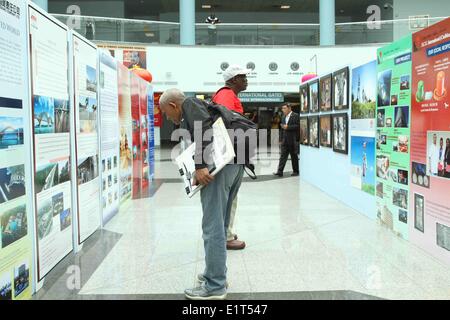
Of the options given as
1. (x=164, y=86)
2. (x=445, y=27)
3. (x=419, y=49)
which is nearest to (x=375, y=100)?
(x=419, y=49)

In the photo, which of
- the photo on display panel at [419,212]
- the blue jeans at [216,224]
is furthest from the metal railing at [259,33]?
the blue jeans at [216,224]

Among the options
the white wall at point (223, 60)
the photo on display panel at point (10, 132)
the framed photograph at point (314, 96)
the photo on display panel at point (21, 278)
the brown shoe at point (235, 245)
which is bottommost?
the brown shoe at point (235, 245)

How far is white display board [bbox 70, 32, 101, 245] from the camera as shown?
4492 millimetres

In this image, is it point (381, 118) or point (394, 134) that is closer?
point (394, 134)

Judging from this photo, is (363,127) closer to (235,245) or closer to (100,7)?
(235,245)

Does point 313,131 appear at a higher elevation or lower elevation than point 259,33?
lower

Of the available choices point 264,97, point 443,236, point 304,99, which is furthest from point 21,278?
point 264,97

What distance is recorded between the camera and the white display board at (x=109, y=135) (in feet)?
18.4

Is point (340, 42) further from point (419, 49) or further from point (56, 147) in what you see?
point (56, 147)

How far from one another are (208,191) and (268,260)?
4.83 feet

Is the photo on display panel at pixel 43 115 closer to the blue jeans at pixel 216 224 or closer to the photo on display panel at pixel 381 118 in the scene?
the blue jeans at pixel 216 224

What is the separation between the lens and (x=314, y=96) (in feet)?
29.5

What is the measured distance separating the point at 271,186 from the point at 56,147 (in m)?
6.12

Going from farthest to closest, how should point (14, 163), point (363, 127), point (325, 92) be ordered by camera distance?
point (325, 92), point (363, 127), point (14, 163)
